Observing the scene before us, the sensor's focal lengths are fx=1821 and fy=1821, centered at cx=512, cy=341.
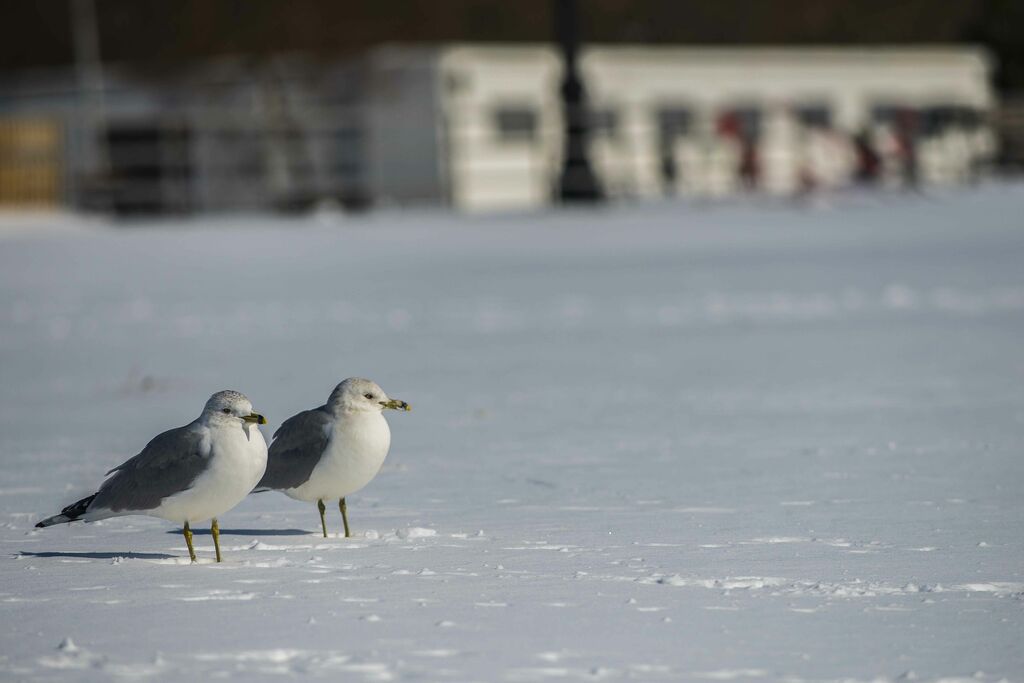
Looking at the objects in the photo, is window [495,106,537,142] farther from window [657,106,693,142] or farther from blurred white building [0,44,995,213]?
window [657,106,693,142]

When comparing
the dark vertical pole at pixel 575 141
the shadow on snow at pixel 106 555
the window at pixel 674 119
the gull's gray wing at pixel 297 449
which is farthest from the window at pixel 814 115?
the shadow on snow at pixel 106 555

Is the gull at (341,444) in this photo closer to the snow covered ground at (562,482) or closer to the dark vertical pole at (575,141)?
the snow covered ground at (562,482)

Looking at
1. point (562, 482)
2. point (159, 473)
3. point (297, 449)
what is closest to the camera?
point (159, 473)

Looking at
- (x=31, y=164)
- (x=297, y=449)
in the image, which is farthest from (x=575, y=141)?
(x=297, y=449)

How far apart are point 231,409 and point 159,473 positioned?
0.31m

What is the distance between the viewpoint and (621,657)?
438 centimetres

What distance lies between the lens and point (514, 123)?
40594 millimetres

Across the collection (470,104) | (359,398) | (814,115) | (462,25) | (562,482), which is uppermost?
(462,25)

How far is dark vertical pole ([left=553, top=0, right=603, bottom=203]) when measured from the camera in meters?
27.6

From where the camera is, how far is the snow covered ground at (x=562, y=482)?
14.9 feet

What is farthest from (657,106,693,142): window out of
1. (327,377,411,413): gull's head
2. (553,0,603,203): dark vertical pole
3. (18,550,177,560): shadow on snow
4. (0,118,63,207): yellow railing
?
(18,550,177,560): shadow on snow

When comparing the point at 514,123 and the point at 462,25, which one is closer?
the point at 514,123

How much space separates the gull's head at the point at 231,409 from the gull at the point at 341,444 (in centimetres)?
40

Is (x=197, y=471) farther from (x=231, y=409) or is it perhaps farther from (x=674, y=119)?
(x=674, y=119)
